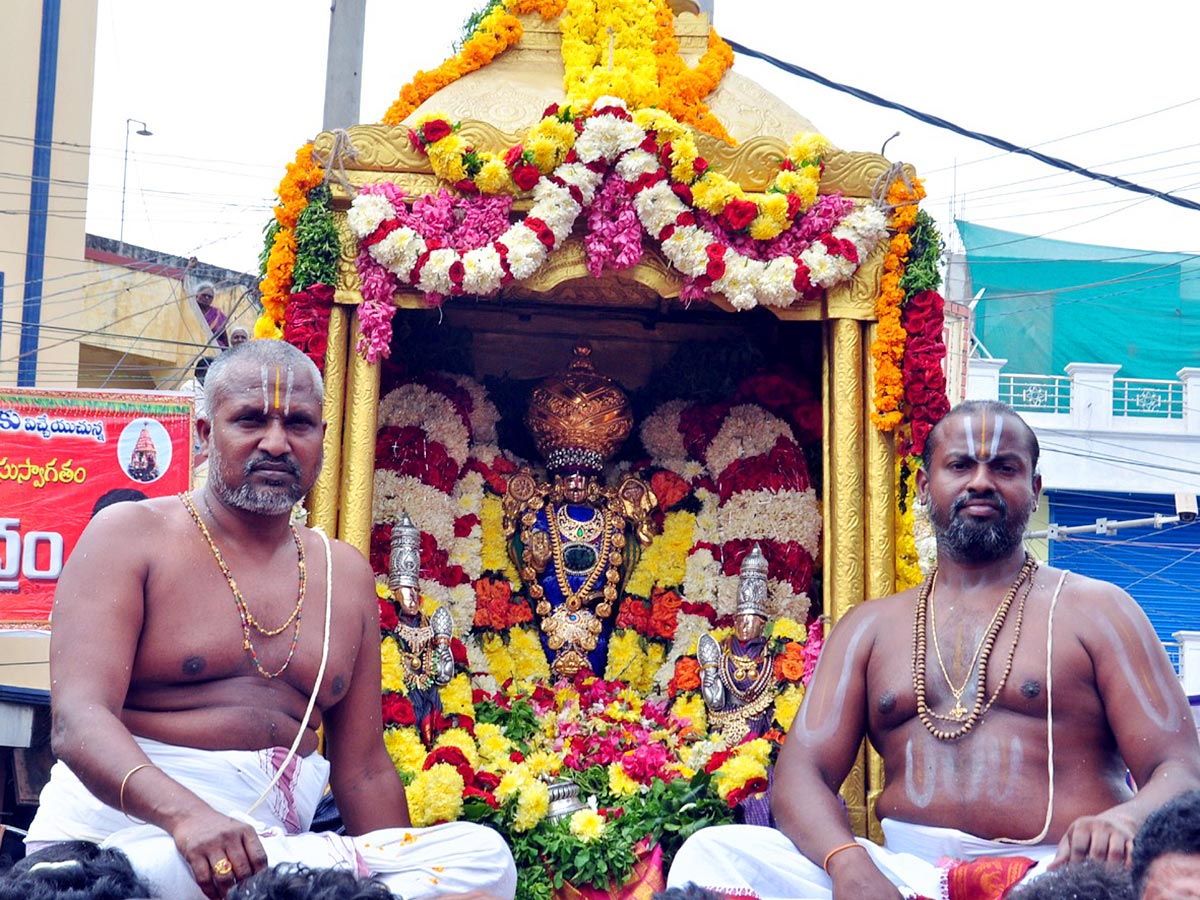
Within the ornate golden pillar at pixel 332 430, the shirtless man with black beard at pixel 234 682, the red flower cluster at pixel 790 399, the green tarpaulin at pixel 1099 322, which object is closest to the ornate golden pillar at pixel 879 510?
the red flower cluster at pixel 790 399

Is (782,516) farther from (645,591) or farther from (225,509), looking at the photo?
(225,509)

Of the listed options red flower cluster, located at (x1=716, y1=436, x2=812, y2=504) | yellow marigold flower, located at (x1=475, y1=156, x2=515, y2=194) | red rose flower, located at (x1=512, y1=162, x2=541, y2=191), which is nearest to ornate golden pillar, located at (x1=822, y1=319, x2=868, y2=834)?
red flower cluster, located at (x1=716, y1=436, x2=812, y2=504)

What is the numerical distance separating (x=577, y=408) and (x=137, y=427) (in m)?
5.39

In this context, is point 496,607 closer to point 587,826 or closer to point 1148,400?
point 587,826

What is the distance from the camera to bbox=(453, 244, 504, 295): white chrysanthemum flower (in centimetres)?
620

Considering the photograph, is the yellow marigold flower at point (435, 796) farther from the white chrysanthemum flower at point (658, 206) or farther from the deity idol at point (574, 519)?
the white chrysanthemum flower at point (658, 206)

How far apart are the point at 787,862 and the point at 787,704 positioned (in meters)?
2.10

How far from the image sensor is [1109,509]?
20297 mm

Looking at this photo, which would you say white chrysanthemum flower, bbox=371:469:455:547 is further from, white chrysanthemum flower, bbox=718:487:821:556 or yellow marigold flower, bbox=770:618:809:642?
yellow marigold flower, bbox=770:618:809:642

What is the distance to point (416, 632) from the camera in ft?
21.2

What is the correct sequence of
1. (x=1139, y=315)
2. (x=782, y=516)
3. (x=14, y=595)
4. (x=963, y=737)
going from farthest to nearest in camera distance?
1. (x=1139, y=315)
2. (x=14, y=595)
3. (x=782, y=516)
4. (x=963, y=737)

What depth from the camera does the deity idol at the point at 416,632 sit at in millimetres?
6355

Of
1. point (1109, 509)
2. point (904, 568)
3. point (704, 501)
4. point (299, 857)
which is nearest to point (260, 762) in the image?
point (299, 857)

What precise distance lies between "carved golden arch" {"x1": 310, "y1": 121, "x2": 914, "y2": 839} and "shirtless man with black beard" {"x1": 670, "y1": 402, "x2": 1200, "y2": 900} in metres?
1.43
